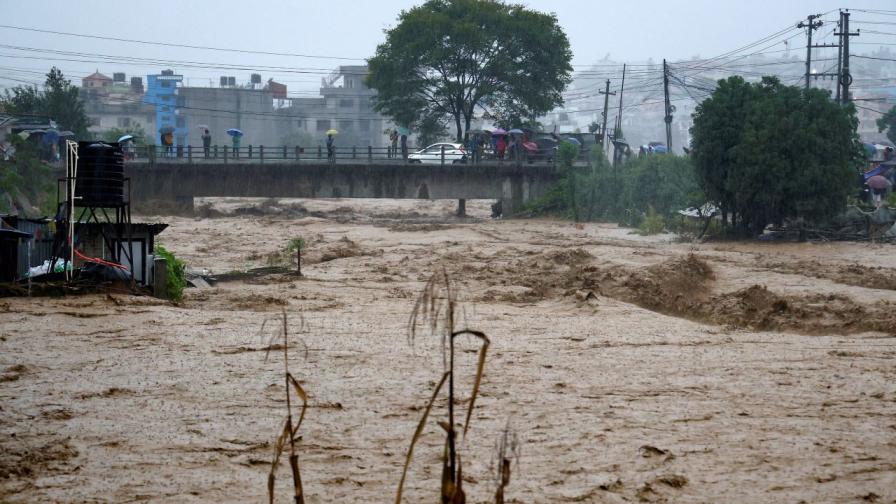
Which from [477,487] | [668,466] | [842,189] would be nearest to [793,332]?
[668,466]

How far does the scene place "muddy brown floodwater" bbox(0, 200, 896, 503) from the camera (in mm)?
8141

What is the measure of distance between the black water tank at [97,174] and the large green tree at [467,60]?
3991 cm

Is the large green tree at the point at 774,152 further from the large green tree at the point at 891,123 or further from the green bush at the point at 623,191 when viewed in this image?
the large green tree at the point at 891,123

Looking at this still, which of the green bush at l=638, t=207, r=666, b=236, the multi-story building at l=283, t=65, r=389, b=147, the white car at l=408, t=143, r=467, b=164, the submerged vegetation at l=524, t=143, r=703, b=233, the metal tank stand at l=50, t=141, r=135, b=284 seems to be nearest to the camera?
the metal tank stand at l=50, t=141, r=135, b=284

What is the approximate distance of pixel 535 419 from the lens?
9.95 meters

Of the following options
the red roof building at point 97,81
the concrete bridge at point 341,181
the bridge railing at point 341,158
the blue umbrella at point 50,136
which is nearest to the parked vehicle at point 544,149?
the bridge railing at point 341,158

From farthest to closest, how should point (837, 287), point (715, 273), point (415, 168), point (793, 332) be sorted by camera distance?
point (415, 168), point (715, 273), point (837, 287), point (793, 332)

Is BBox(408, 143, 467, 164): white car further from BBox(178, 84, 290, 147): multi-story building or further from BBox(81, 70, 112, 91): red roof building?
BBox(81, 70, 112, 91): red roof building

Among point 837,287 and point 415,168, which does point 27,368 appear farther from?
point 415,168

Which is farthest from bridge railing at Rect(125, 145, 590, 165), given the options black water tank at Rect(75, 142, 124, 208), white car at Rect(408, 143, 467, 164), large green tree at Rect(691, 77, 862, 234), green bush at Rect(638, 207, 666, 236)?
black water tank at Rect(75, 142, 124, 208)

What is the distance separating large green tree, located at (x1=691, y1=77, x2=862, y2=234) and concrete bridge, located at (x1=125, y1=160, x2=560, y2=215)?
14.2m

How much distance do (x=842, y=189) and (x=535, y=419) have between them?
24.4 meters

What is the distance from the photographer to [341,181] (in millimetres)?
47969

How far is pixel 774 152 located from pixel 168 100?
221ft
